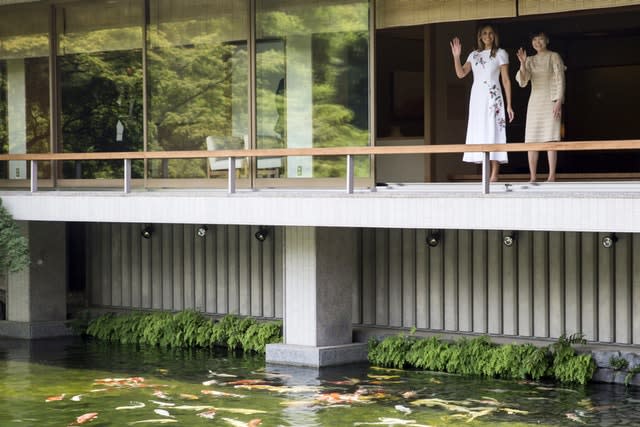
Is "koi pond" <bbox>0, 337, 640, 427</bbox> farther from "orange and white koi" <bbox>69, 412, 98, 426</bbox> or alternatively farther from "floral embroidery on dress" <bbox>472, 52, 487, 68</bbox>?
"floral embroidery on dress" <bbox>472, 52, 487, 68</bbox>

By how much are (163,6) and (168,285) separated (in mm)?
4410

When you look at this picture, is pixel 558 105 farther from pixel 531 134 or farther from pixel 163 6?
pixel 163 6

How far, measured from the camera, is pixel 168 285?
19.6m

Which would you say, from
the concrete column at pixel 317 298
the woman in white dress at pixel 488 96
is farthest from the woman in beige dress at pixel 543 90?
the concrete column at pixel 317 298

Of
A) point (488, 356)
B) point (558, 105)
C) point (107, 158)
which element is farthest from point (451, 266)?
point (107, 158)

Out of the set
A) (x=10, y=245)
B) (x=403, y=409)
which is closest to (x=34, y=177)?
(x=10, y=245)

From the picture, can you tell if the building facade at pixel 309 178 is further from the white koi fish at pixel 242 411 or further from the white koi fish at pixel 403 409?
the white koi fish at pixel 242 411

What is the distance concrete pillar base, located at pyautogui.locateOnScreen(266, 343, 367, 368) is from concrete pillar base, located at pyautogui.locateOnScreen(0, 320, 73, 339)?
183 inches

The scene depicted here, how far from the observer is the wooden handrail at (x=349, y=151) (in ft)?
42.3

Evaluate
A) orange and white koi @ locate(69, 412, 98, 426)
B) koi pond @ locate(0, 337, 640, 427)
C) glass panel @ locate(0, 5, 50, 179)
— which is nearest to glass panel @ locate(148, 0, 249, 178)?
glass panel @ locate(0, 5, 50, 179)

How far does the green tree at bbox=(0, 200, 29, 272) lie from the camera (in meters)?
17.3

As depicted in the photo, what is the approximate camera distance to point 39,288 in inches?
763

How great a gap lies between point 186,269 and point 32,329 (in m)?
2.47

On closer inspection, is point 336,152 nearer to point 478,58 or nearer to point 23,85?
point 478,58
